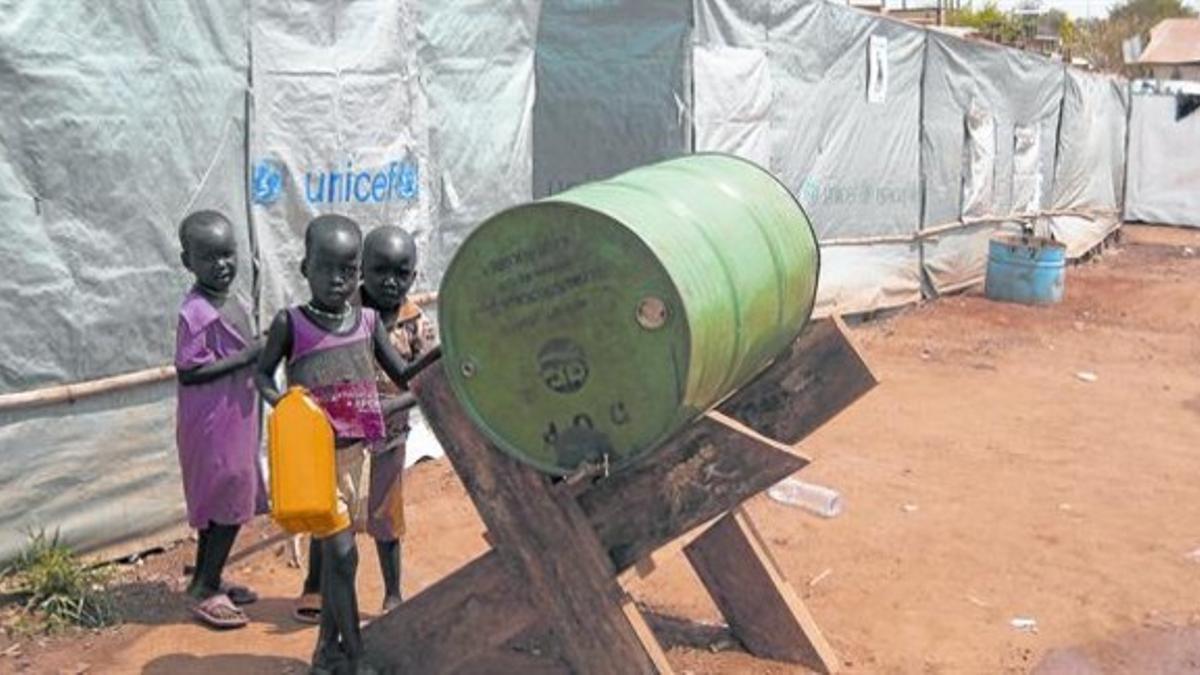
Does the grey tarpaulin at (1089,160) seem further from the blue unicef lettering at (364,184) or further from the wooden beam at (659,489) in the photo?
the wooden beam at (659,489)

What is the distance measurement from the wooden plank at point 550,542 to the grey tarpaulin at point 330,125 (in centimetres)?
270

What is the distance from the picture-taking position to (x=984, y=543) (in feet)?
17.8

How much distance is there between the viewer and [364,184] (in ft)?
20.2

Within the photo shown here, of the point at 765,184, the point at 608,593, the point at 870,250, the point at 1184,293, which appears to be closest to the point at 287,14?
the point at 765,184

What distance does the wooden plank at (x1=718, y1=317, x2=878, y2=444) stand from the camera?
12.8 feet

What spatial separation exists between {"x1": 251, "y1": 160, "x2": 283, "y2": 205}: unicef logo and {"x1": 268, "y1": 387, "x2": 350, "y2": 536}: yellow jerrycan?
2.57 metres

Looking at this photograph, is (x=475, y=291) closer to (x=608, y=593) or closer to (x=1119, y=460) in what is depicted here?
(x=608, y=593)

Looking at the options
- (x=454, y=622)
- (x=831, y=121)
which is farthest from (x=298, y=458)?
(x=831, y=121)

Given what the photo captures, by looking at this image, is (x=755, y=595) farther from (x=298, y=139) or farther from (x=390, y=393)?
(x=298, y=139)

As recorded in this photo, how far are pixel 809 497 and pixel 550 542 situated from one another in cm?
292

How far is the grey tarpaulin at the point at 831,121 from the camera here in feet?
28.9

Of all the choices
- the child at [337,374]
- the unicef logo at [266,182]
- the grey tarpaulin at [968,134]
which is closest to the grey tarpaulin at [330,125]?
the unicef logo at [266,182]

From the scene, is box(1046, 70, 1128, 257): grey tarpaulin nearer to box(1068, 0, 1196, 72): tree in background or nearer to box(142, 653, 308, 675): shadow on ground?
box(1068, 0, 1196, 72): tree in background

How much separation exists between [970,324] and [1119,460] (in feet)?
14.9
